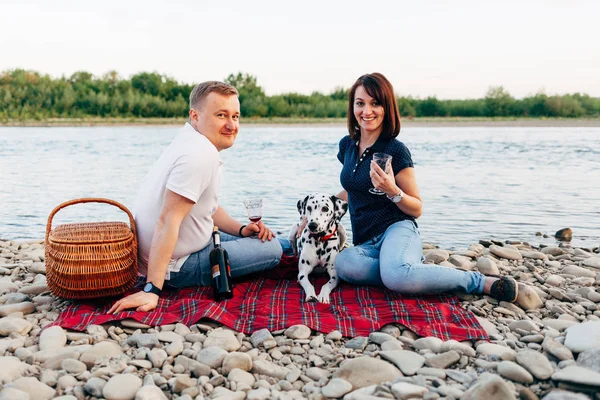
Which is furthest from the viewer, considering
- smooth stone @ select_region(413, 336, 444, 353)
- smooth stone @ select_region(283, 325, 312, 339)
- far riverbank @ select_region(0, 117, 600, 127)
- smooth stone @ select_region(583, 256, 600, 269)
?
far riverbank @ select_region(0, 117, 600, 127)

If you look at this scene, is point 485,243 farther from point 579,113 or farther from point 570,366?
point 579,113

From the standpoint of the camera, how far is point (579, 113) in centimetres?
4809

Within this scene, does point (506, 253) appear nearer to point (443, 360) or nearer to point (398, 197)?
point (398, 197)

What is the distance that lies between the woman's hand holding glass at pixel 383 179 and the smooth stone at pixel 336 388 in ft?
6.41

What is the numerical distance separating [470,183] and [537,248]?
692cm

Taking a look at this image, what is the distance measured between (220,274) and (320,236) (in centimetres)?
101

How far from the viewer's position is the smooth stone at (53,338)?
13.4 ft

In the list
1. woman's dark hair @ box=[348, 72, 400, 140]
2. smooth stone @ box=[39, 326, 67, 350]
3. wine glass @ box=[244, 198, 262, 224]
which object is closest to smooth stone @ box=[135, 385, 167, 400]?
smooth stone @ box=[39, 326, 67, 350]

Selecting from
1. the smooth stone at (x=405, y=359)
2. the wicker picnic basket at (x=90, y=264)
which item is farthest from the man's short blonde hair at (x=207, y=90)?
the smooth stone at (x=405, y=359)

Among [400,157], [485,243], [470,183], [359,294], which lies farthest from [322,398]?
[470,183]

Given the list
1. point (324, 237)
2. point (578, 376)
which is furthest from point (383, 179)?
point (578, 376)

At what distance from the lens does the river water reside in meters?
9.91

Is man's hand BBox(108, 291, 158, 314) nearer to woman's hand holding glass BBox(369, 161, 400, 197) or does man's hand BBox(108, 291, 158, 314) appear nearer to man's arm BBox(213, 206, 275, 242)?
man's arm BBox(213, 206, 275, 242)

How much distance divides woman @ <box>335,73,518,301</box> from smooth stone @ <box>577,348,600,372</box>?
130 centimetres
